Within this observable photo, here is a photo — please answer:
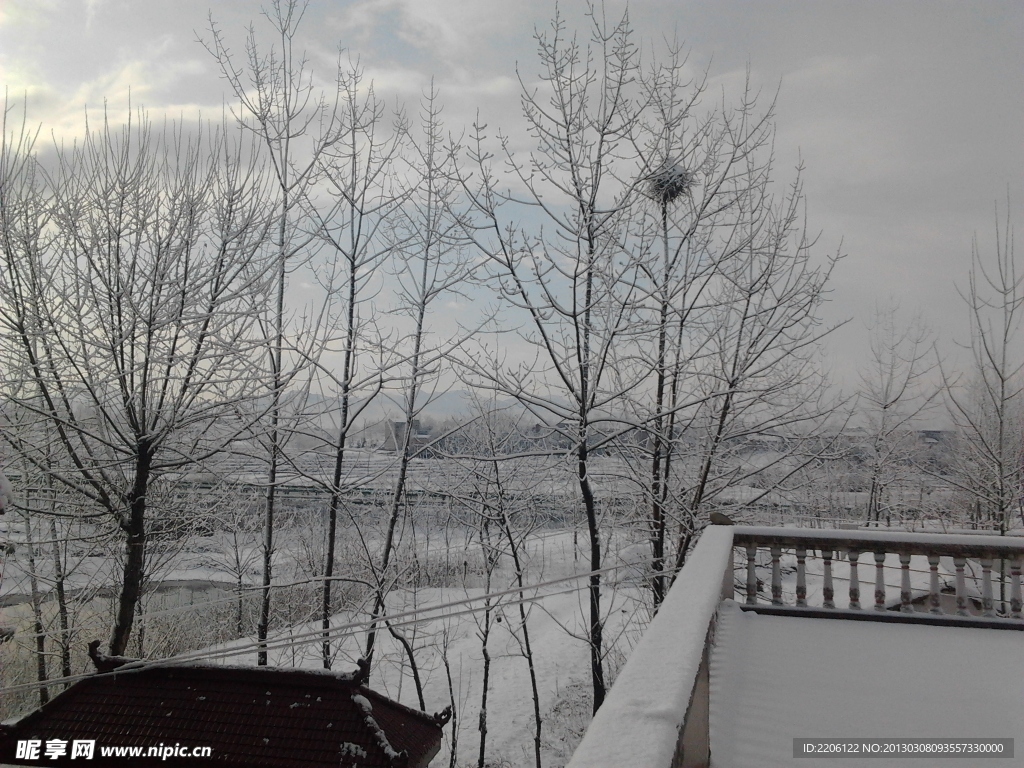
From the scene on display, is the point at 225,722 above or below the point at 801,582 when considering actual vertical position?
below

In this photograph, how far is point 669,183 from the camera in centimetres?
922

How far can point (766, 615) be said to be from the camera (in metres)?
5.03

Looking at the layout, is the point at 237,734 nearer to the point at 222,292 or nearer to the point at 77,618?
the point at 222,292

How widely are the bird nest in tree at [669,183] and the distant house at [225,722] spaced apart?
25.6ft

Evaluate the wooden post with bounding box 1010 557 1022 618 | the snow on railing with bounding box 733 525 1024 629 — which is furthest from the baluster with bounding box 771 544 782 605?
the wooden post with bounding box 1010 557 1022 618

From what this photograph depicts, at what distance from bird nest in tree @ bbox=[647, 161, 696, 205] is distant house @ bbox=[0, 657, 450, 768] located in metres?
7.79

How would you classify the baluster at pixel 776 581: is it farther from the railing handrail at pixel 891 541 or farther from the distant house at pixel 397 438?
the distant house at pixel 397 438

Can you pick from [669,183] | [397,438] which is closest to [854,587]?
[669,183]

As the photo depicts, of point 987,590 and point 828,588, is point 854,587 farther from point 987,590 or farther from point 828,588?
point 987,590

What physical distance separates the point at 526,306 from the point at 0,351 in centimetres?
718

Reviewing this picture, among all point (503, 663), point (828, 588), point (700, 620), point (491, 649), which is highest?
point (700, 620)

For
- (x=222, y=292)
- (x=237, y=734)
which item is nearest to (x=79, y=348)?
(x=222, y=292)

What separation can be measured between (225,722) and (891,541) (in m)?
7.87

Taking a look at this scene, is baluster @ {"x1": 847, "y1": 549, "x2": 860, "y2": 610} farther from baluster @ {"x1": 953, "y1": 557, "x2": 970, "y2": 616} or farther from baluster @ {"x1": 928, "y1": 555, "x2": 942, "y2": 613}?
baluster @ {"x1": 953, "y1": 557, "x2": 970, "y2": 616}
